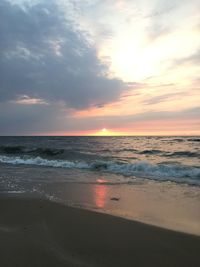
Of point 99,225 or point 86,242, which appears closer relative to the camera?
point 86,242

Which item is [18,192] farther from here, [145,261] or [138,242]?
[145,261]

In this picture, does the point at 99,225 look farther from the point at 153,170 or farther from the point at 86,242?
the point at 153,170

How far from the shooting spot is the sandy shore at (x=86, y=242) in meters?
4.21

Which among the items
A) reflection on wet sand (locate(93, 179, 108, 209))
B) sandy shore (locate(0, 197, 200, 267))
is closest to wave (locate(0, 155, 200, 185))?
reflection on wet sand (locate(93, 179, 108, 209))

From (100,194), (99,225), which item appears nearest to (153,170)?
(100,194)

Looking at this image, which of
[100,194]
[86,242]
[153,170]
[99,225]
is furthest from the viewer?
[153,170]

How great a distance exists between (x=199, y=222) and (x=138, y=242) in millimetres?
1772

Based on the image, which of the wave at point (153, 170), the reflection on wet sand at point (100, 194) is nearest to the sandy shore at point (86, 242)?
the reflection on wet sand at point (100, 194)

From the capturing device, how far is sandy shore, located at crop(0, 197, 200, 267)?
4.21 m

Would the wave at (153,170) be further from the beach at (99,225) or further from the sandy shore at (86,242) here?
the sandy shore at (86,242)

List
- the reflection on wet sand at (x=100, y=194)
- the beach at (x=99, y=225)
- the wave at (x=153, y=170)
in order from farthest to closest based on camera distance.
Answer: the wave at (x=153, y=170)
the reflection on wet sand at (x=100, y=194)
the beach at (x=99, y=225)

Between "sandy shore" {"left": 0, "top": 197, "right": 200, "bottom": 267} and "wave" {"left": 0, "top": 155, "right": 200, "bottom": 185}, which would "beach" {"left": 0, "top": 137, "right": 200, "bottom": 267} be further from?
"wave" {"left": 0, "top": 155, "right": 200, "bottom": 185}

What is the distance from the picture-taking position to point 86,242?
4.91 meters

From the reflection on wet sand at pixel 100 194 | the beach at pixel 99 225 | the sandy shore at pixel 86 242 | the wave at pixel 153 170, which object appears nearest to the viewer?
the sandy shore at pixel 86 242
